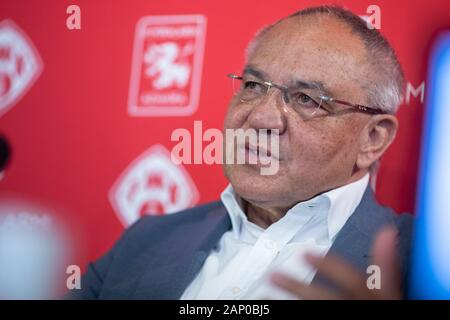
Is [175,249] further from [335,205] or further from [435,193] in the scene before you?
[435,193]

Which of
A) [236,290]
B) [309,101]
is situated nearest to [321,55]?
[309,101]

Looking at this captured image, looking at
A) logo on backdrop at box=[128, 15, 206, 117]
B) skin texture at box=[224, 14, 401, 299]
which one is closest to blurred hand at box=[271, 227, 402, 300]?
skin texture at box=[224, 14, 401, 299]

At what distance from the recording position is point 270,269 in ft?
5.29

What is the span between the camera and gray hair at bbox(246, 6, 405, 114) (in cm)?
160

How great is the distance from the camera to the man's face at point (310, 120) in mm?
1579

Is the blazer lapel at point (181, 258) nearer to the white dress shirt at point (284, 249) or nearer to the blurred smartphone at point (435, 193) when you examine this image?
the white dress shirt at point (284, 249)

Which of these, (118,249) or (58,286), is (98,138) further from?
(58,286)

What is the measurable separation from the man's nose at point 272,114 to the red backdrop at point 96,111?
0.22 m

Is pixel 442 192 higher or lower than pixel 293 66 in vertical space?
lower

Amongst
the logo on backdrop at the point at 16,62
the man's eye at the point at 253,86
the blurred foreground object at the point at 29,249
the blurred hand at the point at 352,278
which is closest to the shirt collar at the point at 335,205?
the blurred hand at the point at 352,278

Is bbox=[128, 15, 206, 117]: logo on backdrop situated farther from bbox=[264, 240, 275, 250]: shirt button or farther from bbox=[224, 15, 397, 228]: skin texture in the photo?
bbox=[264, 240, 275, 250]: shirt button

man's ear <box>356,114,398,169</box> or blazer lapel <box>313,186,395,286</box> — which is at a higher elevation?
man's ear <box>356,114,398,169</box>

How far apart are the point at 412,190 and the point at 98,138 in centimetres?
99
